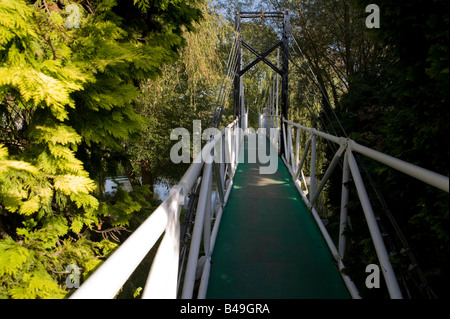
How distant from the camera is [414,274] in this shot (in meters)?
1.26

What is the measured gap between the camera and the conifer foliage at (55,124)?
4.95 ft

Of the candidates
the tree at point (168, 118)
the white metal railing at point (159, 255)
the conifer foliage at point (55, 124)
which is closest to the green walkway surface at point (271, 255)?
the white metal railing at point (159, 255)

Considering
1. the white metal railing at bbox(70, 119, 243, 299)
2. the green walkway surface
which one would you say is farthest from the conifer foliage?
the green walkway surface

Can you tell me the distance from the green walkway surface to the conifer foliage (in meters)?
0.85

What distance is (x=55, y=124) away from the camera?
1.76 metres

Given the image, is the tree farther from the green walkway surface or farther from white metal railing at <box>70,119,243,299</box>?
white metal railing at <box>70,119,243,299</box>

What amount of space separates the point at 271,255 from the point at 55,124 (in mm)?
1662

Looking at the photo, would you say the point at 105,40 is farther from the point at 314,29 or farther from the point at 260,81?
the point at 260,81

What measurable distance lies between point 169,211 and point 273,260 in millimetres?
1370

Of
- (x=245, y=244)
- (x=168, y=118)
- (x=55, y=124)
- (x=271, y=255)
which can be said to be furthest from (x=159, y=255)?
(x=168, y=118)

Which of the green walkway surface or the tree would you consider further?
the tree

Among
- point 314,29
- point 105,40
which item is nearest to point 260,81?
point 314,29

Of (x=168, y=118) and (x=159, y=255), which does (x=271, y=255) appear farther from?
(x=168, y=118)

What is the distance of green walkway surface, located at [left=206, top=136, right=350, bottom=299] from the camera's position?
1.82m
